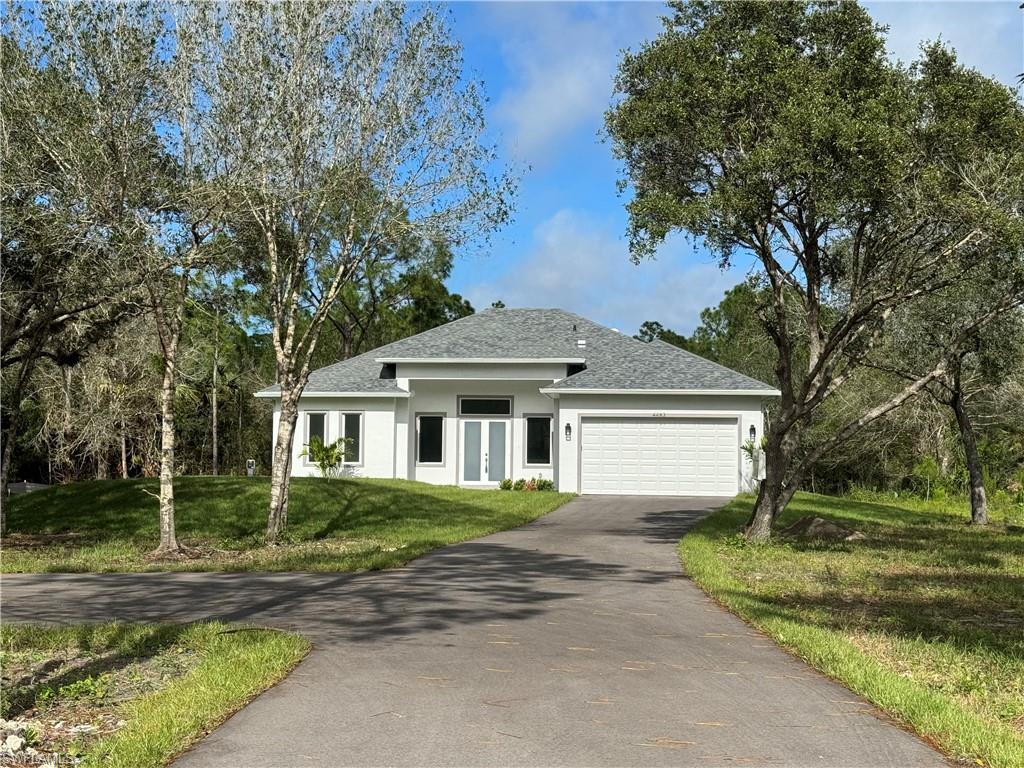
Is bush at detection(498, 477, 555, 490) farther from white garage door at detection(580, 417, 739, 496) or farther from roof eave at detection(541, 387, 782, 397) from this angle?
roof eave at detection(541, 387, 782, 397)

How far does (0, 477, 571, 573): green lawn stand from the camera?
13.8m

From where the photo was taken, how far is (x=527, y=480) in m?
27.7

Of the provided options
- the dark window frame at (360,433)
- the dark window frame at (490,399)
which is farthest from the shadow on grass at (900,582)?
the dark window frame at (360,433)

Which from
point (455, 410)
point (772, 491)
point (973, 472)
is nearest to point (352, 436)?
point (455, 410)

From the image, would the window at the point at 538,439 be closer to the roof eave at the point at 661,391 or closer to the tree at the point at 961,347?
the roof eave at the point at 661,391

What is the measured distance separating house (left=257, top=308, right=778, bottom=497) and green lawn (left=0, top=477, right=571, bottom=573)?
2.48 m

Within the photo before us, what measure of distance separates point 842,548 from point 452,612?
8.32 m

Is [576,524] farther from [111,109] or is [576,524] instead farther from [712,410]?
[111,109]

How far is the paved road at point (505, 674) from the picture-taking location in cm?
496

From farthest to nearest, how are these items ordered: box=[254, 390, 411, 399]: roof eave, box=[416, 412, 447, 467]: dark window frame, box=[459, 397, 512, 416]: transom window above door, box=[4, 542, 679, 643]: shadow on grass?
box=[416, 412, 447, 467]: dark window frame < box=[459, 397, 512, 416]: transom window above door < box=[254, 390, 411, 399]: roof eave < box=[4, 542, 679, 643]: shadow on grass

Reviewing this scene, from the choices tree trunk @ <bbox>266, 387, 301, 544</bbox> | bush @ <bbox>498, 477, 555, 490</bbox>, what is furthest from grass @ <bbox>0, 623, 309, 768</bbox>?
bush @ <bbox>498, 477, 555, 490</bbox>

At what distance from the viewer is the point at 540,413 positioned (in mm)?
28281

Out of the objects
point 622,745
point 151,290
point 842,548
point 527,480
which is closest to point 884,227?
point 842,548

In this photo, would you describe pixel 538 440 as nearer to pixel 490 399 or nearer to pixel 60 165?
pixel 490 399
